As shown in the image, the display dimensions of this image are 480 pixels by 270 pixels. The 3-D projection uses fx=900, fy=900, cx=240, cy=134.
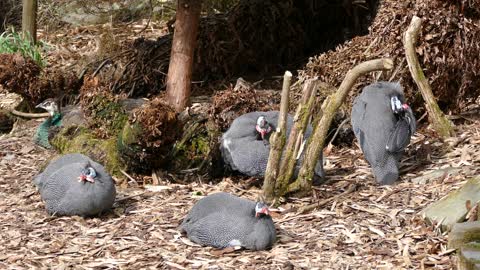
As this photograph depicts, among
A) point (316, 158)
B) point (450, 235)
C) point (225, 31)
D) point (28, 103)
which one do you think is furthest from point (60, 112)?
point (450, 235)

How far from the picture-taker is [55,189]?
18.9ft

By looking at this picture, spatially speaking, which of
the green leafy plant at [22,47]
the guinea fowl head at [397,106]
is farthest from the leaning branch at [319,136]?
the green leafy plant at [22,47]

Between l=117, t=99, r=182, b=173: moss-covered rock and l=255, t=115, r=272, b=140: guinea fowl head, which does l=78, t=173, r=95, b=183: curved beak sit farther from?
l=255, t=115, r=272, b=140: guinea fowl head

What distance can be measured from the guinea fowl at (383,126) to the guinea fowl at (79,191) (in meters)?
1.72

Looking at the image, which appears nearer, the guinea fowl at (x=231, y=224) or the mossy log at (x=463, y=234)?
the mossy log at (x=463, y=234)

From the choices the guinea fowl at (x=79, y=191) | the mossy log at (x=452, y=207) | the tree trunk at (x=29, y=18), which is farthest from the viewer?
the tree trunk at (x=29, y=18)

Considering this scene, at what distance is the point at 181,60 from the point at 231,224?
8.97 ft

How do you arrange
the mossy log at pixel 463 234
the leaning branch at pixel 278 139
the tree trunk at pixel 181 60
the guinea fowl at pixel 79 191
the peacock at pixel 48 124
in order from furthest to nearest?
the peacock at pixel 48 124 < the tree trunk at pixel 181 60 < the guinea fowl at pixel 79 191 < the leaning branch at pixel 278 139 < the mossy log at pixel 463 234

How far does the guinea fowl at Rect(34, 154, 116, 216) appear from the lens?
18.5 feet

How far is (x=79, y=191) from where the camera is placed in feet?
18.6

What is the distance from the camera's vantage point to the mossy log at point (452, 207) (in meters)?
4.96

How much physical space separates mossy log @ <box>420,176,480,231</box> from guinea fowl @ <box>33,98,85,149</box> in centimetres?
328

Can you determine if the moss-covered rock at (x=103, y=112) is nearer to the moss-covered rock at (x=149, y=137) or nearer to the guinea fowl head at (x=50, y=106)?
the moss-covered rock at (x=149, y=137)

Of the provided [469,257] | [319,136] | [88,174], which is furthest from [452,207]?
[88,174]
